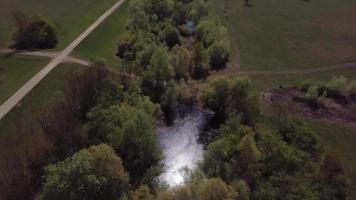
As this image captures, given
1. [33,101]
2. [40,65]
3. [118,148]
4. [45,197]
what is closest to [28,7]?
[40,65]

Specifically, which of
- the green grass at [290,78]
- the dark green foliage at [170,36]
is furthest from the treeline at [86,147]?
the dark green foliage at [170,36]

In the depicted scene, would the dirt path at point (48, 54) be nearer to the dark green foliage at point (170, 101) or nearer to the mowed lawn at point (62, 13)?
the mowed lawn at point (62, 13)

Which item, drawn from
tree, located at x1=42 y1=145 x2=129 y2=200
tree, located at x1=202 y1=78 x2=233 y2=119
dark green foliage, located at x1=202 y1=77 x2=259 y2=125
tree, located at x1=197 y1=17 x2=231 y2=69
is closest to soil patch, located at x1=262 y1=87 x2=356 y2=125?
dark green foliage, located at x1=202 y1=77 x2=259 y2=125

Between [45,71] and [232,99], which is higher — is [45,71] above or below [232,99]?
above

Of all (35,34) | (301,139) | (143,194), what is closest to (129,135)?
(143,194)

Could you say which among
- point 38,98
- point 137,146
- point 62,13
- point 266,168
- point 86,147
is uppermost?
point 62,13

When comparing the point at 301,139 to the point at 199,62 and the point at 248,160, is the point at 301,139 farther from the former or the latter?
the point at 199,62

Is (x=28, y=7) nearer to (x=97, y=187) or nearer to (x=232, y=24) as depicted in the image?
(x=232, y=24)
